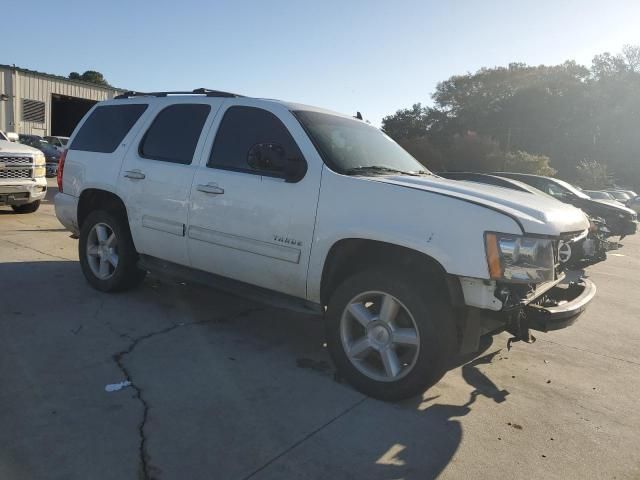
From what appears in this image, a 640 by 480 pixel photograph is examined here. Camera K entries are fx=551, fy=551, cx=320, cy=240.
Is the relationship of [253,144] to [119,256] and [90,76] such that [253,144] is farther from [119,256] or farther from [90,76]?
[90,76]

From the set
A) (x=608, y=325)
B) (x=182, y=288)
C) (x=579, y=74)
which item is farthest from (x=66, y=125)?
(x=579, y=74)

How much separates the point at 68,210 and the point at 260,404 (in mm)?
3625

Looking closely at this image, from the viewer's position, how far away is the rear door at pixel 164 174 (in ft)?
15.7

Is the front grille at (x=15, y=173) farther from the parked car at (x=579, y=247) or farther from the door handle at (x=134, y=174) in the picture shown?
the parked car at (x=579, y=247)

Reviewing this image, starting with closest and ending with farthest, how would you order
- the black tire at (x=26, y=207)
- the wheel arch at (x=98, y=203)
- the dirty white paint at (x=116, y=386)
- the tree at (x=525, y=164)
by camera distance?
the dirty white paint at (x=116, y=386) → the wheel arch at (x=98, y=203) → the black tire at (x=26, y=207) → the tree at (x=525, y=164)

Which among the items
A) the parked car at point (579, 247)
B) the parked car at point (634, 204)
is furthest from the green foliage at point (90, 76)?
the parked car at point (579, 247)

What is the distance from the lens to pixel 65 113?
3981 cm

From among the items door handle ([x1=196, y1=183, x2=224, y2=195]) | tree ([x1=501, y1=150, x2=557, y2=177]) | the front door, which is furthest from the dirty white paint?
tree ([x1=501, y1=150, x2=557, y2=177])

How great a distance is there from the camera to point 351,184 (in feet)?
12.4

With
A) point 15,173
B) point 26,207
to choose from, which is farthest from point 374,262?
point 26,207

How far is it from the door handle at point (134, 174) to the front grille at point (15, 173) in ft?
20.4

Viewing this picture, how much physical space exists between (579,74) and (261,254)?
72.1 m

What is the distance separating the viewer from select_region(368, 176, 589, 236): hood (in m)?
3.29

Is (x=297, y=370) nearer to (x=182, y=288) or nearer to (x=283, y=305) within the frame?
(x=283, y=305)
